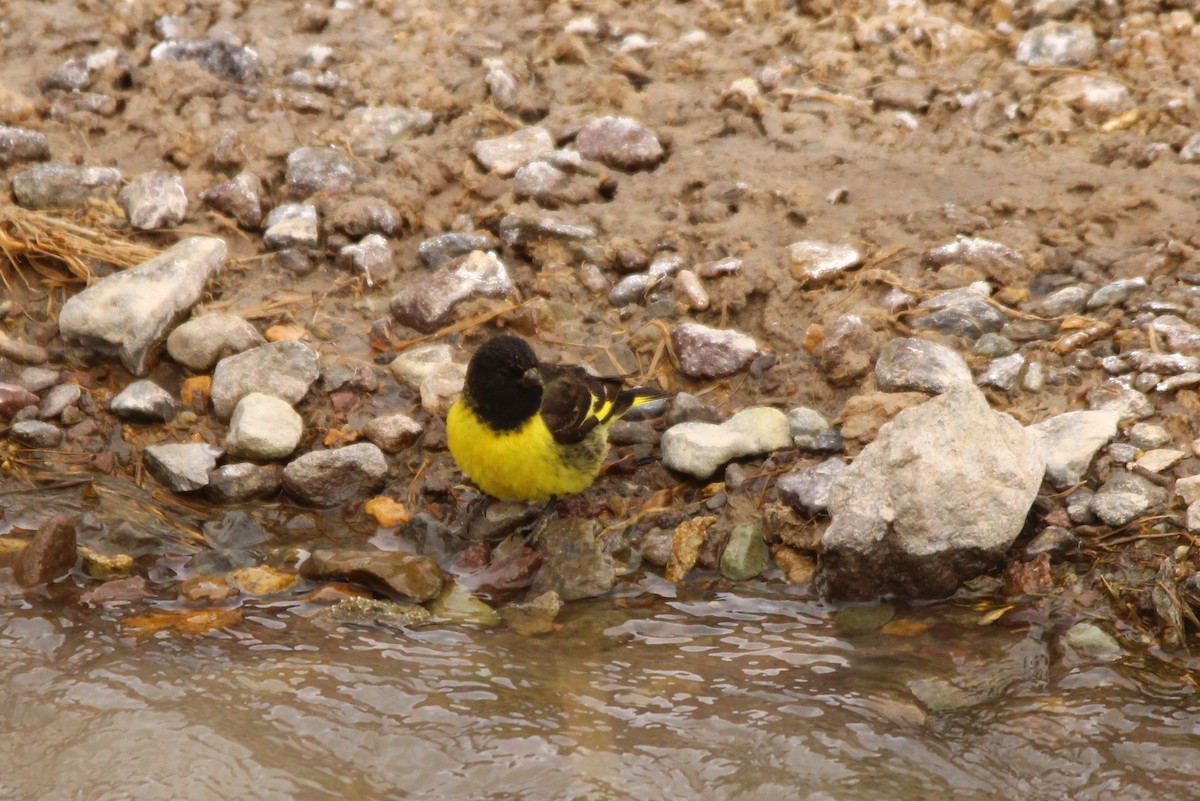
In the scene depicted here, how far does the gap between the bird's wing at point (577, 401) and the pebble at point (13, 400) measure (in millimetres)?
2474

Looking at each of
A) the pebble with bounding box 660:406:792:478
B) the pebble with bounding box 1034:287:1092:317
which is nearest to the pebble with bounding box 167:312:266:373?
the pebble with bounding box 660:406:792:478

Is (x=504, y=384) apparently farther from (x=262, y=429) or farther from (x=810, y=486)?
(x=810, y=486)

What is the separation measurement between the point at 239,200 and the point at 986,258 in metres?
4.11

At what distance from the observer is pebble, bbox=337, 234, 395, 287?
21.4ft

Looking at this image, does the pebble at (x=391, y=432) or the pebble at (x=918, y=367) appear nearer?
the pebble at (x=918, y=367)

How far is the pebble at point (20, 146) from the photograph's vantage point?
6.84m

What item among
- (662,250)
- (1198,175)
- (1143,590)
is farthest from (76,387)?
(1198,175)

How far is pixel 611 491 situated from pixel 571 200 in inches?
78.3

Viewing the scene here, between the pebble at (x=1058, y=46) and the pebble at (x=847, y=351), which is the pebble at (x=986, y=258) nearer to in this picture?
the pebble at (x=847, y=351)

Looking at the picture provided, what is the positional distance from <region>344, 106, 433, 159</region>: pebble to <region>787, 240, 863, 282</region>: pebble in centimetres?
256

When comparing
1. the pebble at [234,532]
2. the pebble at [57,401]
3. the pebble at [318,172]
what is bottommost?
the pebble at [234,532]

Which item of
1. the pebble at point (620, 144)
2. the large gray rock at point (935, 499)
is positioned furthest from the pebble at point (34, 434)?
the large gray rock at point (935, 499)

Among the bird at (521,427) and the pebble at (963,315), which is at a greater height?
the pebble at (963,315)

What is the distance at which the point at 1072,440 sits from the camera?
5004 millimetres
